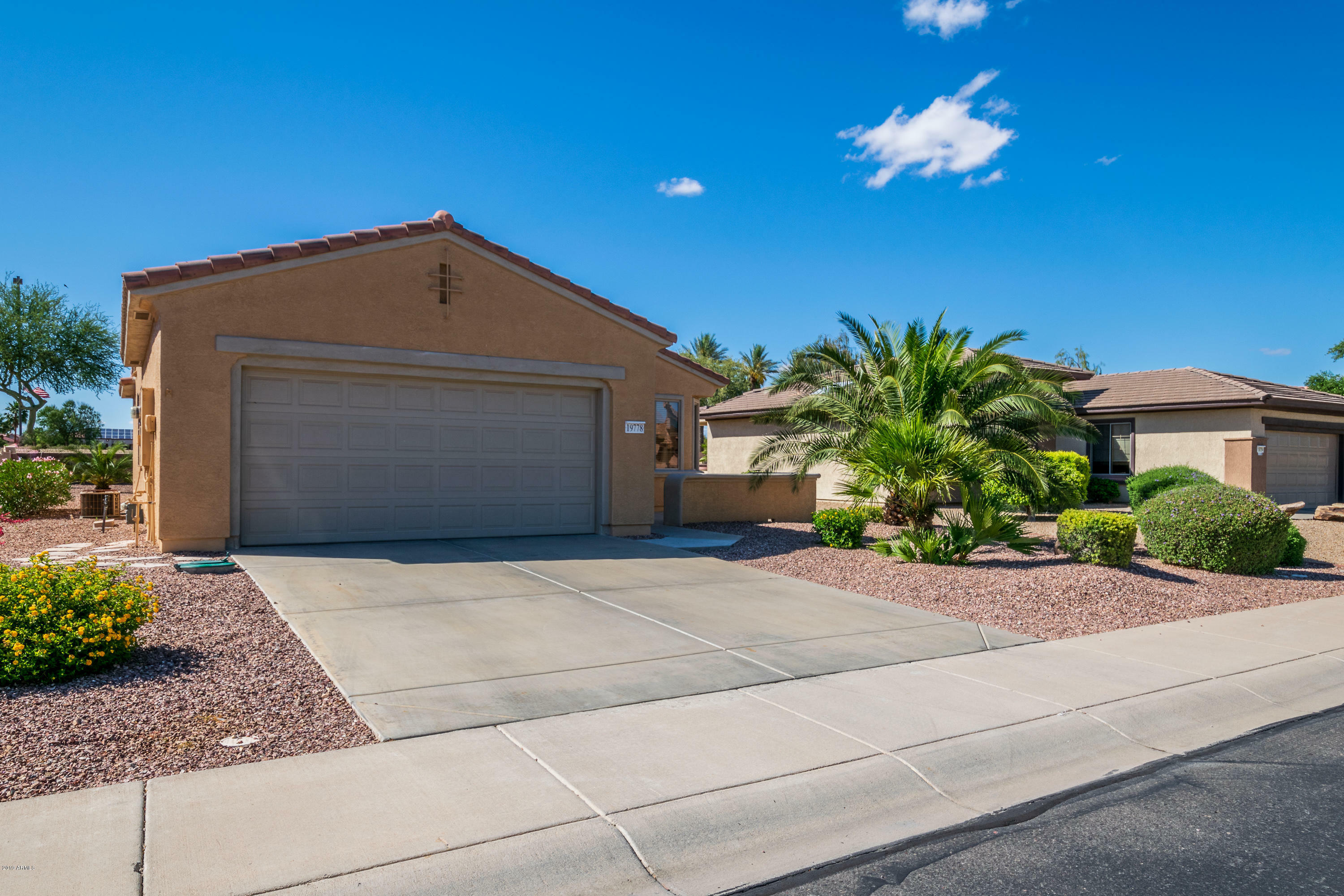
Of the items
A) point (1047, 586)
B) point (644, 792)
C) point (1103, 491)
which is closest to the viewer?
point (644, 792)

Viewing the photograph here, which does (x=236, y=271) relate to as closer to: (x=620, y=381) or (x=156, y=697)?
(x=620, y=381)

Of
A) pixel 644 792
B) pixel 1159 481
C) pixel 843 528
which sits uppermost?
pixel 1159 481

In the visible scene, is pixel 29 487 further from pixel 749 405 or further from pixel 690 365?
pixel 749 405

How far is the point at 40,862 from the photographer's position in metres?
3.46

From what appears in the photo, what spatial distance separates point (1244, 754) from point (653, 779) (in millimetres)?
3662

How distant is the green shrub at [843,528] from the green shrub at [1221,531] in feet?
13.0

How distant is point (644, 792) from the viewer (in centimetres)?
432

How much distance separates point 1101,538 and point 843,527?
3526 millimetres

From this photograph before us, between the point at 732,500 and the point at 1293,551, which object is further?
the point at 732,500

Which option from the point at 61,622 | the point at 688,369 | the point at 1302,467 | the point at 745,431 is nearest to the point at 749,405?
the point at 745,431

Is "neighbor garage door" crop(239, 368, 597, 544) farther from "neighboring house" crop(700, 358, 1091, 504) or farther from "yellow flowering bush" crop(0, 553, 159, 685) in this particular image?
"neighboring house" crop(700, 358, 1091, 504)

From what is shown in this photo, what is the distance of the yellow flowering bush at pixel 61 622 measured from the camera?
5.45 m

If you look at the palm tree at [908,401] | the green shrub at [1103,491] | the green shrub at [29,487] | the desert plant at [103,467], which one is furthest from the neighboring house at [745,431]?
the green shrub at [29,487]

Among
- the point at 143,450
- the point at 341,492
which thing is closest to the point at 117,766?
the point at 341,492
